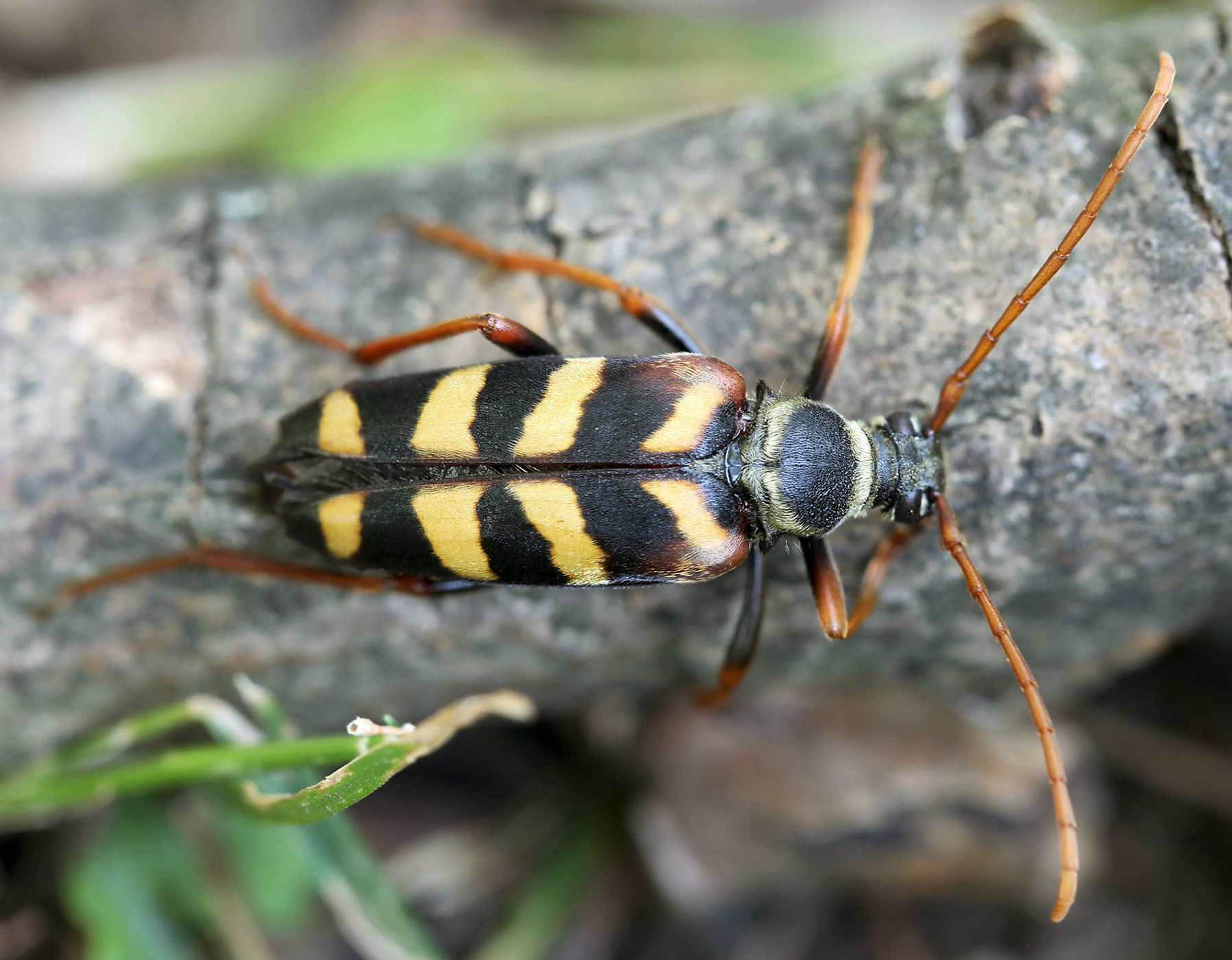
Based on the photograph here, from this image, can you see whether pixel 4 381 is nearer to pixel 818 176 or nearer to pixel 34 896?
pixel 34 896

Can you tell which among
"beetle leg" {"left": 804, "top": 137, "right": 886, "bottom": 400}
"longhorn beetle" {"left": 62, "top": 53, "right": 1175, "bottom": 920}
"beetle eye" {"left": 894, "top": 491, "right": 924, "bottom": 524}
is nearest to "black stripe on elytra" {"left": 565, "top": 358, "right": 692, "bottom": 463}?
"longhorn beetle" {"left": 62, "top": 53, "right": 1175, "bottom": 920}

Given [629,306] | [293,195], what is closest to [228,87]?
[293,195]

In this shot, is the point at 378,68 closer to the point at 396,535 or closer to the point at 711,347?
the point at 711,347

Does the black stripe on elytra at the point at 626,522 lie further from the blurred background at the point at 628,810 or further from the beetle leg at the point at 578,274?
the blurred background at the point at 628,810

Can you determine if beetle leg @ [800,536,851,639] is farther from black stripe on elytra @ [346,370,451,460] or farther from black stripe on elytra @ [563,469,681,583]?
black stripe on elytra @ [346,370,451,460]

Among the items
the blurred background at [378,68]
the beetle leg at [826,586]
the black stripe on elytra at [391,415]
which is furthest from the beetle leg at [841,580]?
the blurred background at [378,68]

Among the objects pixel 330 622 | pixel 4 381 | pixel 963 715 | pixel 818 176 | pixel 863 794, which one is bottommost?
pixel 863 794
